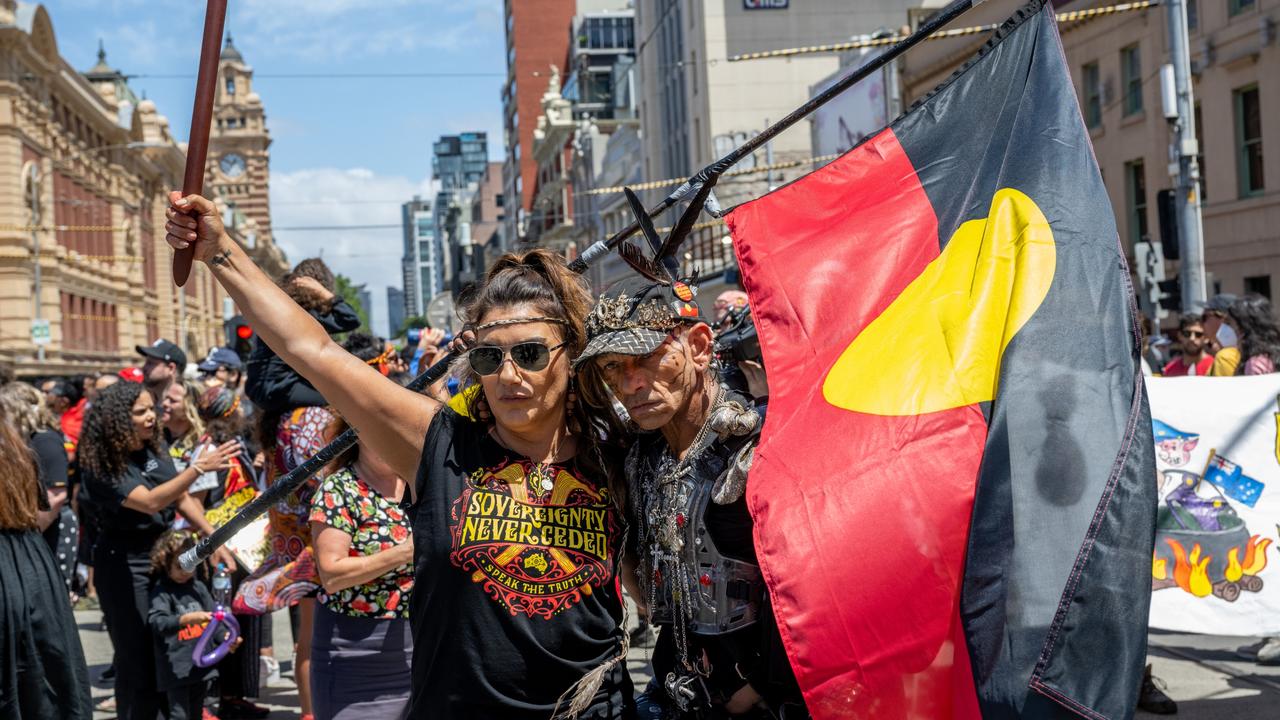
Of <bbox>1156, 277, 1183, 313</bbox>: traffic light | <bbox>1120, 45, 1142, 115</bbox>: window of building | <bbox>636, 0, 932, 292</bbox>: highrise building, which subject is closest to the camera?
<bbox>1156, 277, 1183, 313</bbox>: traffic light

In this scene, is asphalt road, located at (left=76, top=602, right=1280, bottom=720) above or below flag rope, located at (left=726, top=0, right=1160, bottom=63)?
below

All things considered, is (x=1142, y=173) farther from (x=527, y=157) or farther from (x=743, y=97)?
(x=527, y=157)

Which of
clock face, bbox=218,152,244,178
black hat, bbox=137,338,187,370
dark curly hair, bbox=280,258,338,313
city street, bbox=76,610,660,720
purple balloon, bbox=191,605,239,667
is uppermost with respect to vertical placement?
clock face, bbox=218,152,244,178

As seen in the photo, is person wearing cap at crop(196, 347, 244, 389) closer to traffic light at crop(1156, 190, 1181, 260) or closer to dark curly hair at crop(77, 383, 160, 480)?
dark curly hair at crop(77, 383, 160, 480)

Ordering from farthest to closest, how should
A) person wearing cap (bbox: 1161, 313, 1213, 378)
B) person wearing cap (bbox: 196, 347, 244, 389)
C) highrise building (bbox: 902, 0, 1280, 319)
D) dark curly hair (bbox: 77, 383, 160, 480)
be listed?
highrise building (bbox: 902, 0, 1280, 319)
person wearing cap (bbox: 196, 347, 244, 389)
person wearing cap (bbox: 1161, 313, 1213, 378)
dark curly hair (bbox: 77, 383, 160, 480)

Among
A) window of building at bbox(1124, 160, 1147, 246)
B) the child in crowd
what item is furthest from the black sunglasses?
window of building at bbox(1124, 160, 1147, 246)

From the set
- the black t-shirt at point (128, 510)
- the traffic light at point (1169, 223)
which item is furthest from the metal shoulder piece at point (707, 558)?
the traffic light at point (1169, 223)

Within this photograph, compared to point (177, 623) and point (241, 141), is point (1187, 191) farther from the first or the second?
point (241, 141)

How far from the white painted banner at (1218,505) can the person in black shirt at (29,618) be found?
4.68 metres

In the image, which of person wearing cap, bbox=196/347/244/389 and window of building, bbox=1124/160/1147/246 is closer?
person wearing cap, bbox=196/347/244/389

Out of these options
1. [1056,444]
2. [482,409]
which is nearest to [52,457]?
[482,409]

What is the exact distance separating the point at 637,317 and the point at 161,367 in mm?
5869

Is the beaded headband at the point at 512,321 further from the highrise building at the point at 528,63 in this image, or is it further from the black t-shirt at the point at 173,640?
the highrise building at the point at 528,63

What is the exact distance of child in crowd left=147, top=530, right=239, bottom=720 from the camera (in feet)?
20.0
